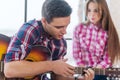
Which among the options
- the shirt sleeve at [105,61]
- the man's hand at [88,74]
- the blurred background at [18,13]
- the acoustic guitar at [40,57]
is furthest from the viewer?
the blurred background at [18,13]

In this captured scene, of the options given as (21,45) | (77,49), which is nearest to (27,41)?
(21,45)

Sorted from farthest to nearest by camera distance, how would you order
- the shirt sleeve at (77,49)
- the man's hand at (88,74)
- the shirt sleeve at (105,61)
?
the shirt sleeve at (77,49) → the shirt sleeve at (105,61) → the man's hand at (88,74)

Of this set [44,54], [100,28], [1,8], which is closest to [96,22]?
[100,28]

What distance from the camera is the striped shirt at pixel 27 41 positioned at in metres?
1.33

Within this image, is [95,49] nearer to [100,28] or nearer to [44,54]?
[100,28]

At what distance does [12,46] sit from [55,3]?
0.30m

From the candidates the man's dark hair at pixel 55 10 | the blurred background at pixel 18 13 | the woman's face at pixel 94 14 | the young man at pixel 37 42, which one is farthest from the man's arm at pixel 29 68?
the blurred background at pixel 18 13

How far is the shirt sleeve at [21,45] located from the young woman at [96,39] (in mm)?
633

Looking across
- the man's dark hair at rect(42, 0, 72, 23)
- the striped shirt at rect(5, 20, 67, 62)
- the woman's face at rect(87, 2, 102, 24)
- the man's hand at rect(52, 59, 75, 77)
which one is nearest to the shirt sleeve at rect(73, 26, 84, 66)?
the woman's face at rect(87, 2, 102, 24)

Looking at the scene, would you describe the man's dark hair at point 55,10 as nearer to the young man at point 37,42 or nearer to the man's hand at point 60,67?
the young man at point 37,42

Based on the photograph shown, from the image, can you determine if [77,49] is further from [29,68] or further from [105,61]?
[29,68]

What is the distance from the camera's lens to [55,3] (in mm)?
1311

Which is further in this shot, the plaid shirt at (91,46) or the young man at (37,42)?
the plaid shirt at (91,46)

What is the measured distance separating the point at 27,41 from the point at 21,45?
4cm
